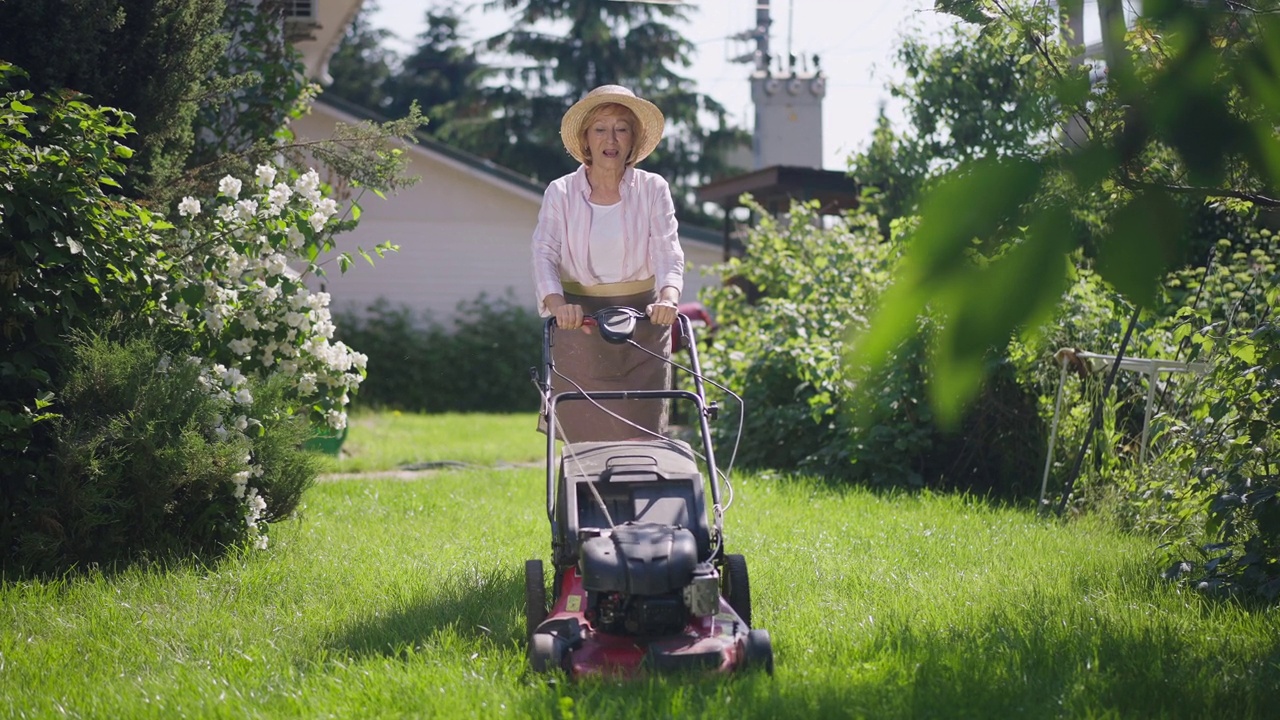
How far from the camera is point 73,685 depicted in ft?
11.4

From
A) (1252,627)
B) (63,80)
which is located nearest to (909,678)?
(1252,627)

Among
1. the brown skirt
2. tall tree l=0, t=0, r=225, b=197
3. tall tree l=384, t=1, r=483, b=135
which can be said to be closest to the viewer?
the brown skirt

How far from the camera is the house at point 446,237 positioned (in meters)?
17.3

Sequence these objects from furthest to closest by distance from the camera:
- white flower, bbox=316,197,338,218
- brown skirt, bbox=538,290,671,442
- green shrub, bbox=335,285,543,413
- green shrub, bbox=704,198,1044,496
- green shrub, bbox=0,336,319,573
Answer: green shrub, bbox=335,285,543,413
green shrub, bbox=704,198,1044,496
white flower, bbox=316,197,338,218
green shrub, bbox=0,336,319,573
brown skirt, bbox=538,290,671,442

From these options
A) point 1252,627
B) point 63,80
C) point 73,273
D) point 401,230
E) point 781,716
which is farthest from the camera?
point 401,230

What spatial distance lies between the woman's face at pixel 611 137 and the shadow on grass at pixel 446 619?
1612 millimetres

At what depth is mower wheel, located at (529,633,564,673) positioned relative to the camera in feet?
10.7

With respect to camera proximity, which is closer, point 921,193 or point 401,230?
point 921,193

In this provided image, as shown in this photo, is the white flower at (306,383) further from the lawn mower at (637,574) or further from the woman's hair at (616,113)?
the lawn mower at (637,574)

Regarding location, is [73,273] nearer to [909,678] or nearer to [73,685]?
[73,685]

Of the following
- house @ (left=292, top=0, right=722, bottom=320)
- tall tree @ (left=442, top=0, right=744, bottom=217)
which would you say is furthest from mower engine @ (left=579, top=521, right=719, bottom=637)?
tall tree @ (left=442, top=0, right=744, bottom=217)

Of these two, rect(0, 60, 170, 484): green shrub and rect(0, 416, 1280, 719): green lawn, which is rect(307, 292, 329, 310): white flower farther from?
rect(0, 416, 1280, 719): green lawn

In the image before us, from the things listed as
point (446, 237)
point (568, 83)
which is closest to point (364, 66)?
point (568, 83)

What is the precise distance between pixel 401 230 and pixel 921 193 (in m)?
16.5
